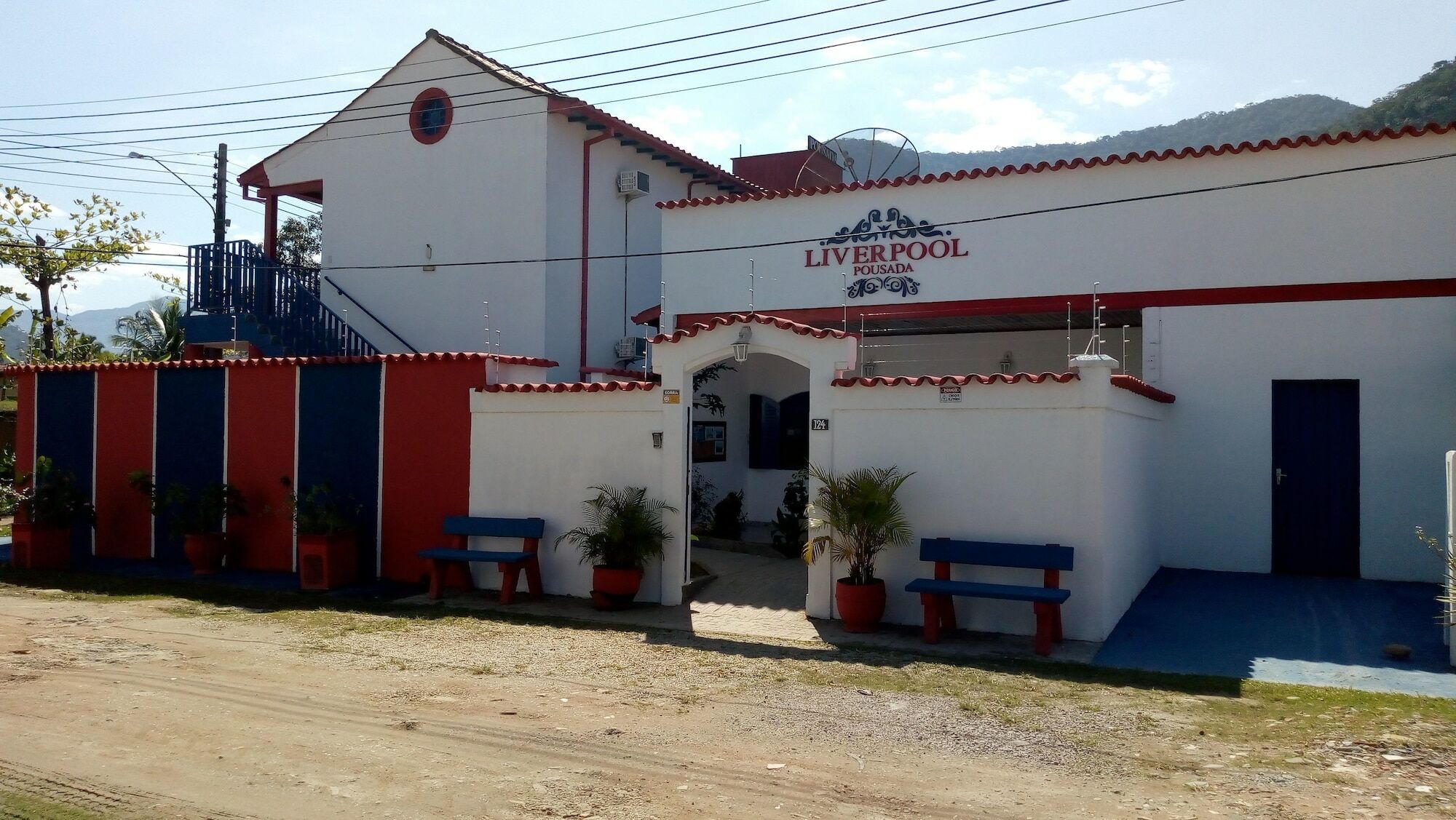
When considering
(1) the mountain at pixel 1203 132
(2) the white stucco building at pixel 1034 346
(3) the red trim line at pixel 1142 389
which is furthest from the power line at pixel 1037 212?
(1) the mountain at pixel 1203 132

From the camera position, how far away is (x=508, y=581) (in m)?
11.6

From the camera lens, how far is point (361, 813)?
521 centimetres

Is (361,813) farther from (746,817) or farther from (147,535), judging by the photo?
(147,535)

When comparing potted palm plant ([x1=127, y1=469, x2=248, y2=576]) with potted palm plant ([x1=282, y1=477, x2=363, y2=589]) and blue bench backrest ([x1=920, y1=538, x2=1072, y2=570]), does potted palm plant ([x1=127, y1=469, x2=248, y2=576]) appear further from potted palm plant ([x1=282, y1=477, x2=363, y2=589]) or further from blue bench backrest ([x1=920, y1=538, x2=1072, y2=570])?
blue bench backrest ([x1=920, y1=538, x2=1072, y2=570])

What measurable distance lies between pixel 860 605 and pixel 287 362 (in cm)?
856

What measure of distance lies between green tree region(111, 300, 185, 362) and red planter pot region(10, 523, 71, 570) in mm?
10720

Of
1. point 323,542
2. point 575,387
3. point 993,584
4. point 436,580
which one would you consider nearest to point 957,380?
point 993,584

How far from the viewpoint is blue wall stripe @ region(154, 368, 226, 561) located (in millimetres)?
14562

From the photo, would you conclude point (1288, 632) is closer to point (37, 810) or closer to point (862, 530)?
point (862, 530)

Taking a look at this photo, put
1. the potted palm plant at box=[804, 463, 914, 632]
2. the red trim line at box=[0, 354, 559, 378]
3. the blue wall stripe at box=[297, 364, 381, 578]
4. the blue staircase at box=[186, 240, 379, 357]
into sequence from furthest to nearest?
the blue staircase at box=[186, 240, 379, 357]
the blue wall stripe at box=[297, 364, 381, 578]
the red trim line at box=[0, 354, 559, 378]
the potted palm plant at box=[804, 463, 914, 632]

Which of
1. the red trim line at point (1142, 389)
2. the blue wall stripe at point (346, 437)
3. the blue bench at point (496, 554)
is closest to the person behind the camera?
the red trim line at point (1142, 389)

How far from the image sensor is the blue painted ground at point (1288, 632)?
8195mm

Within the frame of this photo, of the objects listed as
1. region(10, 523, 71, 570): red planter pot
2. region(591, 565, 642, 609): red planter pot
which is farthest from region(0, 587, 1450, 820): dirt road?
region(10, 523, 71, 570): red planter pot

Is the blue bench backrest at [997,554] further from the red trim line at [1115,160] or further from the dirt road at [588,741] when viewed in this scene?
the red trim line at [1115,160]
